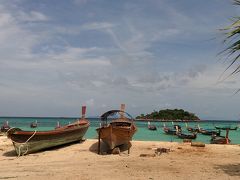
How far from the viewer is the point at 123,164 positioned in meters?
15.2

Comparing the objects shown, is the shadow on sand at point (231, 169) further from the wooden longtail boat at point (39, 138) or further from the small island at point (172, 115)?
the small island at point (172, 115)

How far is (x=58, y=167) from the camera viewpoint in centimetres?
1467

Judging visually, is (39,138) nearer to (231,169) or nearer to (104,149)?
(104,149)

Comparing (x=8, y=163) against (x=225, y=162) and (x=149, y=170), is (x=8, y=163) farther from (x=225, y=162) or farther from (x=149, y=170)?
(x=225, y=162)

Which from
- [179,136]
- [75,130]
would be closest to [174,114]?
[179,136]

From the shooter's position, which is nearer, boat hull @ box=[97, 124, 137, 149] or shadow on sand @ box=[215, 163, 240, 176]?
shadow on sand @ box=[215, 163, 240, 176]

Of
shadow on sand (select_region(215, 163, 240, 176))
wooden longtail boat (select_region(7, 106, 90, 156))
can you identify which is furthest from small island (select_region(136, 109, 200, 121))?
shadow on sand (select_region(215, 163, 240, 176))

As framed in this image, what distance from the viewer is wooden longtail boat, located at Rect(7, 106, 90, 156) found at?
61.2ft

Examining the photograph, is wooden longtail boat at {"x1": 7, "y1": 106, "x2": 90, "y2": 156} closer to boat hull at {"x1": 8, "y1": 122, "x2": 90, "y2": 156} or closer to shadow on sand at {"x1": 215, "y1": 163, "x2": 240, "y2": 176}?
boat hull at {"x1": 8, "y1": 122, "x2": 90, "y2": 156}

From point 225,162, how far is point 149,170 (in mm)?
4306

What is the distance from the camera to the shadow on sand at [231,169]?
1318cm

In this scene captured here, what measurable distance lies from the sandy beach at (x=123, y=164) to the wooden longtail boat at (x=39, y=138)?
362 millimetres

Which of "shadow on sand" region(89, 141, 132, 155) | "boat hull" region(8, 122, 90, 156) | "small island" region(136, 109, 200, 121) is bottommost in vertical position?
"shadow on sand" region(89, 141, 132, 155)

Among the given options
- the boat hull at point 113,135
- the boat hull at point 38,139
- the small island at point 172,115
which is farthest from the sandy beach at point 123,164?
the small island at point 172,115
